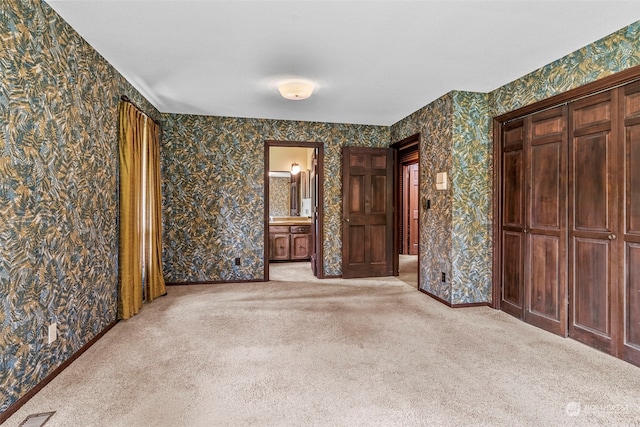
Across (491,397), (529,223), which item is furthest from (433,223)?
(491,397)

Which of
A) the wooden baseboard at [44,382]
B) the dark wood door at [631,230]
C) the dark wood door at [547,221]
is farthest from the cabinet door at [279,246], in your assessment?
the dark wood door at [631,230]

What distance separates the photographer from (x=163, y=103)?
436cm

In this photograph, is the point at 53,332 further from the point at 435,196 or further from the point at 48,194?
the point at 435,196

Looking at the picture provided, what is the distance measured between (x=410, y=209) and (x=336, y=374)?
604 centimetres

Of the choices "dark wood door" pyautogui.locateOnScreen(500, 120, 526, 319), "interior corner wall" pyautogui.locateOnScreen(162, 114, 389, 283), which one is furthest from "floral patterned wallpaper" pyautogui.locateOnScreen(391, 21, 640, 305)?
"interior corner wall" pyautogui.locateOnScreen(162, 114, 389, 283)

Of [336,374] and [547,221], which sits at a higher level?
[547,221]

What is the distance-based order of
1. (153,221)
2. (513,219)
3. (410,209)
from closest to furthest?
(513,219) → (153,221) → (410,209)

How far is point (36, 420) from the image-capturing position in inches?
72.4

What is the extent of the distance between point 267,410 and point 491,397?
4.38 ft

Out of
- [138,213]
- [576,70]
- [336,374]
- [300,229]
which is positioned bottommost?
[336,374]

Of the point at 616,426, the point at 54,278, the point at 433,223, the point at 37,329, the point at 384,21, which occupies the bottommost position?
the point at 616,426

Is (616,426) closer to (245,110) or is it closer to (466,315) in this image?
(466,315)

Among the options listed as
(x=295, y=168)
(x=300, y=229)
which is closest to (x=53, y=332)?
(x=300, y=229)

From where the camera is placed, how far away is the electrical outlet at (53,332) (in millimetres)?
2238
